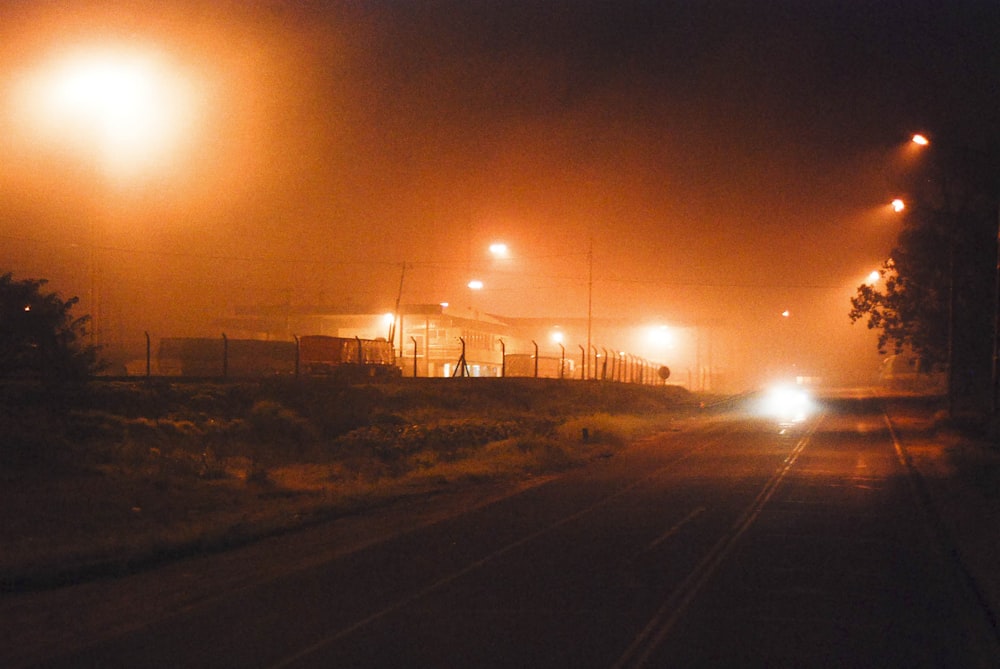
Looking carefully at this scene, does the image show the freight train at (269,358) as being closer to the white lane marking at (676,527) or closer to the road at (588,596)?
the white lane marking at (676,527)

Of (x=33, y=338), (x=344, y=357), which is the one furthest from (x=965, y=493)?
(x=344, y=357)

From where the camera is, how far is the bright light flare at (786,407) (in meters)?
46.1

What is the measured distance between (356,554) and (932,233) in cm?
3824

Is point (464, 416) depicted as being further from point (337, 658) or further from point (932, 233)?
point (337, 658)

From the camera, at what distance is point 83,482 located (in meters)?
20.4

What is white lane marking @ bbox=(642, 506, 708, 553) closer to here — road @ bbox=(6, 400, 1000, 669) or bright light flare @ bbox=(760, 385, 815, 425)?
road @ bbox=(6, 400, 1000, 669)

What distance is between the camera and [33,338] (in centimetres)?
2869

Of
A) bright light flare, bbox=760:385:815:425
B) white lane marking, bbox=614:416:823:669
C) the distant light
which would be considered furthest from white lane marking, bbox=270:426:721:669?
the distant light

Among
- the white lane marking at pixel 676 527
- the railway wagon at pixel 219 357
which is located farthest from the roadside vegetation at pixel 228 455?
the railway wagon at pixel 219 357

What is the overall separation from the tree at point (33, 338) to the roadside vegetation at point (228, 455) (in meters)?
0.72

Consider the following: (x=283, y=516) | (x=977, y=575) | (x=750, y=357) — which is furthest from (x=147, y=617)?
(x=750, y=357)

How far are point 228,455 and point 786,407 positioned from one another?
1469 inches

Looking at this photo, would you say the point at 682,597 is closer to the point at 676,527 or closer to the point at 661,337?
the point at 676,527

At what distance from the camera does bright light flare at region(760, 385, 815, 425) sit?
151ft
